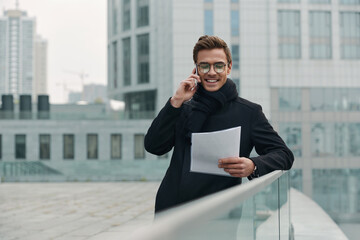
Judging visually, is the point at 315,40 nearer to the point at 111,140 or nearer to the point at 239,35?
the point at 239,35

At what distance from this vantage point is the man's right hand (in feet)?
8.44

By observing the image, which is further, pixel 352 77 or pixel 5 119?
pixel 352 77

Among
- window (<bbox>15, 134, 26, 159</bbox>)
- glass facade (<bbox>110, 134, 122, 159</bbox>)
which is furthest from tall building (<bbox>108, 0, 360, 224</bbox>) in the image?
window (<bbox>15, 134, 26, 159</bbox>)

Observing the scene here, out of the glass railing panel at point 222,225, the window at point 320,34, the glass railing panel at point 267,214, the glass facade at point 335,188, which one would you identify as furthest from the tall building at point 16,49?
the glass railing panel at point 222,225

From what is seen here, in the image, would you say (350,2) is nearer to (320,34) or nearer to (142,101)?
(320,34)

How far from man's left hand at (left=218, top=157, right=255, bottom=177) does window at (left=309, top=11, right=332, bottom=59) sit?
43947mm

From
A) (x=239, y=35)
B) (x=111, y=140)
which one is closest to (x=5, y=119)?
(x=111, y=140)

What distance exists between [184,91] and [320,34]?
4435cm

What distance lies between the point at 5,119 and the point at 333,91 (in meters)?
28.5

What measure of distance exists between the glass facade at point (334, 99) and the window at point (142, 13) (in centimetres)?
1690

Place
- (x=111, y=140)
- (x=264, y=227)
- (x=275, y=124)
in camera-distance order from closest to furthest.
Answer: (x=264, y=227) < (x=111, y=140) < (x=275, y=124)

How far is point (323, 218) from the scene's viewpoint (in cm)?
1164

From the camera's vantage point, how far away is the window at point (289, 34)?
1750 inches

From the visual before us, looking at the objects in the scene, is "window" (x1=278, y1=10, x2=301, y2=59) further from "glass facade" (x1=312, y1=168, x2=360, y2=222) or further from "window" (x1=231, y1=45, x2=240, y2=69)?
"glass facade" (x1=312, y1=168, x2=360, y2=222)
